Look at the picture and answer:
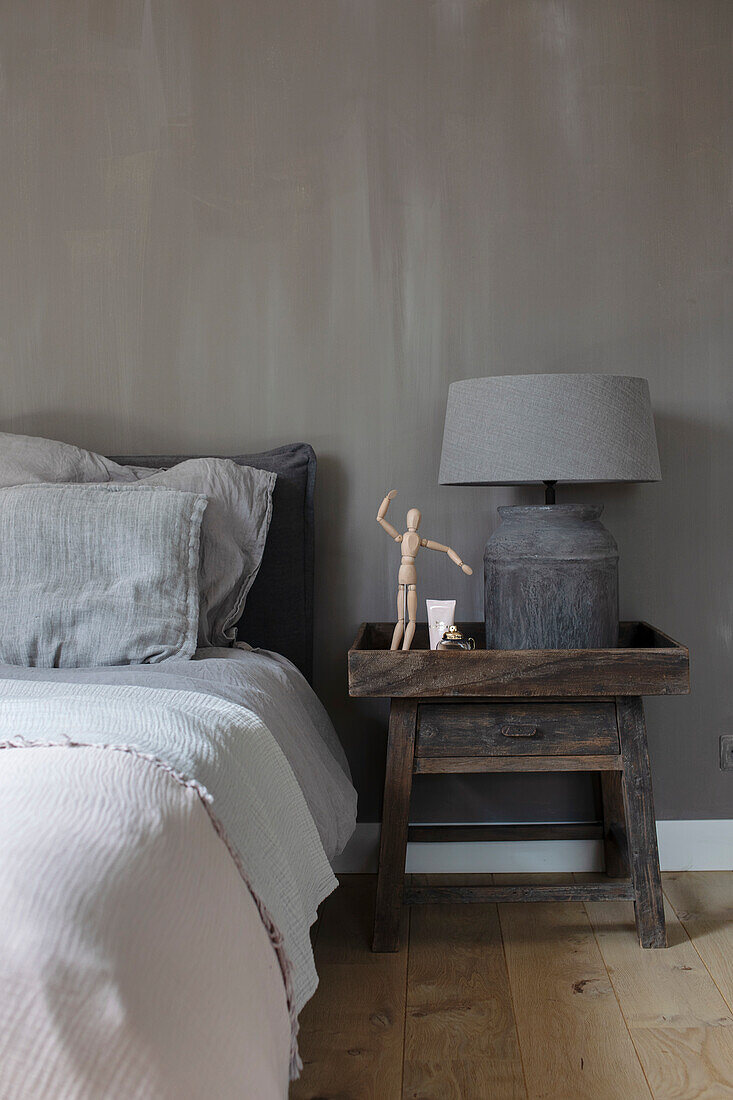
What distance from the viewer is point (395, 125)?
233 centimetres

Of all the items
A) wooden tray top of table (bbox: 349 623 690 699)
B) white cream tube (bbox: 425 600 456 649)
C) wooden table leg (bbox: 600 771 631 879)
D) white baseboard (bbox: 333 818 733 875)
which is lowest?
white baseboard (bbox: 333 818 733 875)

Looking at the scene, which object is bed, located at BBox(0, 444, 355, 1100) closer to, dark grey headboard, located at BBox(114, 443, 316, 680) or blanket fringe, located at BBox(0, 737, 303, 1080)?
blanket fringe, located at BBox(0, 737, 303, 1080)

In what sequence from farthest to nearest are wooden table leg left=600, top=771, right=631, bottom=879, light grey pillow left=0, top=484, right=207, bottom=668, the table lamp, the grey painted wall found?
the grey painted wall
wooden table leg left=600, top=771, right=631, bottom=879
the table lamp
light grey pillow left=0, top=484, right=207, bottom=668

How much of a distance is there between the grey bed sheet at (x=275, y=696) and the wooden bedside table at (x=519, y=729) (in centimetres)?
14

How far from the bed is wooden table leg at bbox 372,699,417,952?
485 millimetres

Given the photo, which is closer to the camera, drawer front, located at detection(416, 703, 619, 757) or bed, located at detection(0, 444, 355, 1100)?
bed, located at detection(0, 444, 355, 1100)

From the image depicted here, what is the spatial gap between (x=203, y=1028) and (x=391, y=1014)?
1.09 m

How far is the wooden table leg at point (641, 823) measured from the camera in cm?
189

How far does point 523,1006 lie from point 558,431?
1.13 metres

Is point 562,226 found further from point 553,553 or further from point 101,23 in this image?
point 101,23

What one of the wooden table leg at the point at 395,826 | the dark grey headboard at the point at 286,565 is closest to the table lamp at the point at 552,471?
the wooden table leg at the point at 395,826

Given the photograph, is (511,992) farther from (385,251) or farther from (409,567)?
(385,251)

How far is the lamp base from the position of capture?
196cm

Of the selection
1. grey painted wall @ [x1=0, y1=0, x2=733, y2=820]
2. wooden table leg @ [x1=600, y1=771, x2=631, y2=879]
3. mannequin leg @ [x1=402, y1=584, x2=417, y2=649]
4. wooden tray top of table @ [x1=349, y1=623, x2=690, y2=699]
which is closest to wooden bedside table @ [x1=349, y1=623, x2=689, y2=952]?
wooden tray top of table @ [x1=349, y1=623, x2=690, y2=699]
